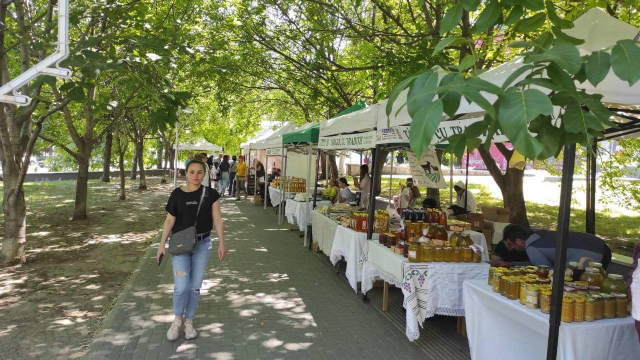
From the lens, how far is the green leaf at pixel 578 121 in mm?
1738

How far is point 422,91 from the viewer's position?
149 cm

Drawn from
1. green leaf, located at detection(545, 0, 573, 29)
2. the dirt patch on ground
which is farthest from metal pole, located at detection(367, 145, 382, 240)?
green leaf, located at detection(545, 0, 573, 29)

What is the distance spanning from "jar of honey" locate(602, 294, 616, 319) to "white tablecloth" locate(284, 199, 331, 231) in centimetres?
696

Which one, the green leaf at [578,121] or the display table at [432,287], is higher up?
the green leaf at [578,121]

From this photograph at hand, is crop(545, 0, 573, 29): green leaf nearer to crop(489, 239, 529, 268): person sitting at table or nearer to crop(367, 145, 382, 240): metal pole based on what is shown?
crop(489, 239, 529, 268): person sitting at table

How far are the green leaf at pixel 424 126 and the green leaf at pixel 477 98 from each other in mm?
91

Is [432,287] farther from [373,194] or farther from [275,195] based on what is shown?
[275,195]

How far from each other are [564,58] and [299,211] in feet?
Result: 31.4

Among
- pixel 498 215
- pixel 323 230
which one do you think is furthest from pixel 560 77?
pixel 498 215

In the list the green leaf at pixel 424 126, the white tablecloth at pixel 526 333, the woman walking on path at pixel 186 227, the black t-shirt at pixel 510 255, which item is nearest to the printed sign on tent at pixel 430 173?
the black t-shirt at pixel 510 255

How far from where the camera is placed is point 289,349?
4574 millimetres

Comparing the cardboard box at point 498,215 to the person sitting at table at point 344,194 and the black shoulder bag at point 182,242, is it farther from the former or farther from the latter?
the black shoulder bag at point 182,242

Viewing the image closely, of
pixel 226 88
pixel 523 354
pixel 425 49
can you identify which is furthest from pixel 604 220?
pixel 523 354

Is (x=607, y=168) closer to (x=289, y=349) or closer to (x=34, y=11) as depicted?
(x=289, y=349)
